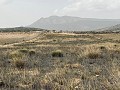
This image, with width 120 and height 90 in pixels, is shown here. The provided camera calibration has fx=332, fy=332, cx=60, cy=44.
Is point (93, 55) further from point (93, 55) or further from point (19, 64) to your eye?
point (19, 64)

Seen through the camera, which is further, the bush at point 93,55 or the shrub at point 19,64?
the bush at point 93,55

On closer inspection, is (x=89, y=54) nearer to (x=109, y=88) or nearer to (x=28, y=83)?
(x=28, y=83)

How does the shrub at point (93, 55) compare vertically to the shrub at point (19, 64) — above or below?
below

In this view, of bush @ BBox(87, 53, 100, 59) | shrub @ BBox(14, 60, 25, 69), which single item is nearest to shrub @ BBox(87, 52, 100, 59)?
bush @ BBox(87, 53, 100, 59)

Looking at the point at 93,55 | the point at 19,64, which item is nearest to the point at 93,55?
the point at 93,55

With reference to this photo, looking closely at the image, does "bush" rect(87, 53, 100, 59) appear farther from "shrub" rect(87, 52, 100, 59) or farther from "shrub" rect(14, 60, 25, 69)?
"shrub" rect(14, 60, 25, 69)

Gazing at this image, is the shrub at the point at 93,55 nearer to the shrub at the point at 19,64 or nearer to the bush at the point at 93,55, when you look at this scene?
the bush at the point at 93,55

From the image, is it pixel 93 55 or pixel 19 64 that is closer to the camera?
pixel 19 64

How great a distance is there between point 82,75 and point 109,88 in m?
3.51

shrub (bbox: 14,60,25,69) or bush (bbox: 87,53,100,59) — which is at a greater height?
shrub (bbox: 14,60,25,69)

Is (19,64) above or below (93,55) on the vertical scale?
above

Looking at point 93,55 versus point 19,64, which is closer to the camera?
point 19,64

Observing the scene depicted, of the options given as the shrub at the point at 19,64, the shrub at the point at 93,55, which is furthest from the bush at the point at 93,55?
the shrub at the point at 19,64

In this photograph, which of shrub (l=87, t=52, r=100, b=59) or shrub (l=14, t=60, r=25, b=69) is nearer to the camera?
shrub (l=14, t=60, r=25, b=69)
